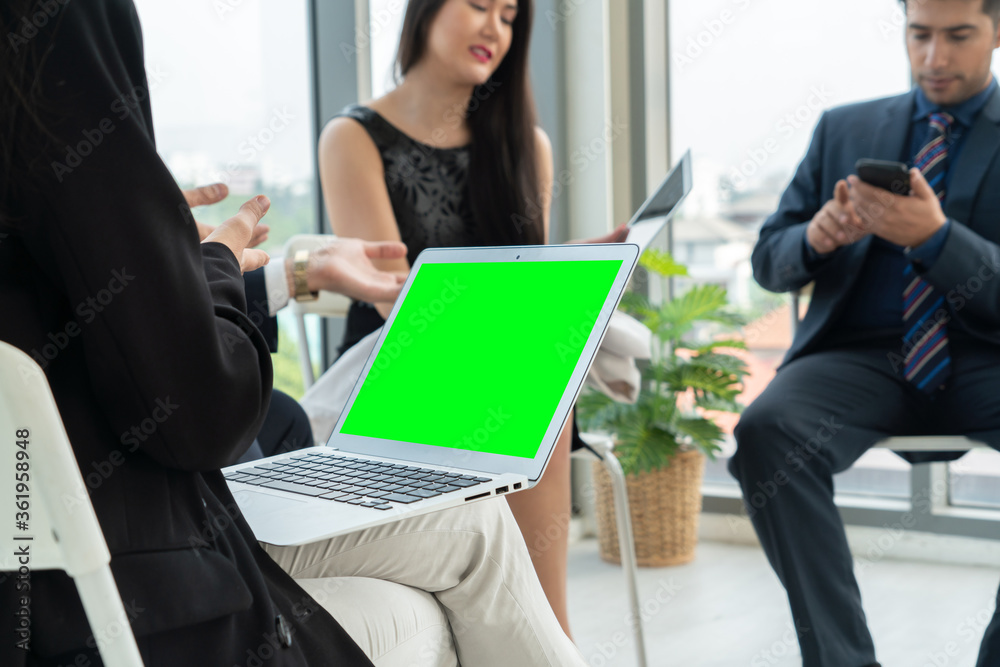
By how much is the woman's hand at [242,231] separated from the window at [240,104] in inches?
53.5

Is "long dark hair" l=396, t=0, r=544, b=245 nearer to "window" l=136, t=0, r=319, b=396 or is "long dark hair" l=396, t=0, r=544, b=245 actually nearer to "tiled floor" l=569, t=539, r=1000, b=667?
"window" l=136, t=0, r=319, b=396

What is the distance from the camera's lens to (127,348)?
0.61 metres

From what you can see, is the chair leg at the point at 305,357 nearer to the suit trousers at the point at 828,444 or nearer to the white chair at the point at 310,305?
the white chair at the point at 310,305

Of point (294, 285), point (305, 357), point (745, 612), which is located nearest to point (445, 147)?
point (305, 357)

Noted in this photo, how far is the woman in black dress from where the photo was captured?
6.41 ft

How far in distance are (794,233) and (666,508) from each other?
42.2 inches

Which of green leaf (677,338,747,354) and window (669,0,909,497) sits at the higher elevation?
window (669,0,909,497)

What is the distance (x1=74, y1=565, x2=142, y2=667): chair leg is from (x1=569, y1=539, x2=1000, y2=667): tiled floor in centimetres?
152

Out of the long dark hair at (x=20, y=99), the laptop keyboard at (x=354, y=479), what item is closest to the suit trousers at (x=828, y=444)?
the laptop keyboard at (x=354, y=479)

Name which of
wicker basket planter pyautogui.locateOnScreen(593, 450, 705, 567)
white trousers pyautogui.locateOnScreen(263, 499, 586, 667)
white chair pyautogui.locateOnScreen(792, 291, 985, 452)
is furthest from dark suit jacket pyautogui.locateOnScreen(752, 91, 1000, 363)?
white trousers pyautogui.locateOnScreen(263, 499, 586, 667)

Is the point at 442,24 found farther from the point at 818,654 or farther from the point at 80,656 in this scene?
the point at 80,656

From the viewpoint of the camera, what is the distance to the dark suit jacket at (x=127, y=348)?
600 mm

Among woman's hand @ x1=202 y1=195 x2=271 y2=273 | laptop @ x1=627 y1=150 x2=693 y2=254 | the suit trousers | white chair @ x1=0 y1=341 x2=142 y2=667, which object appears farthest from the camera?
the suit trousers

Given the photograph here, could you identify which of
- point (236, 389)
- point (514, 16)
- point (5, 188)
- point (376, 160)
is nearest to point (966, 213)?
point (514, 16)
